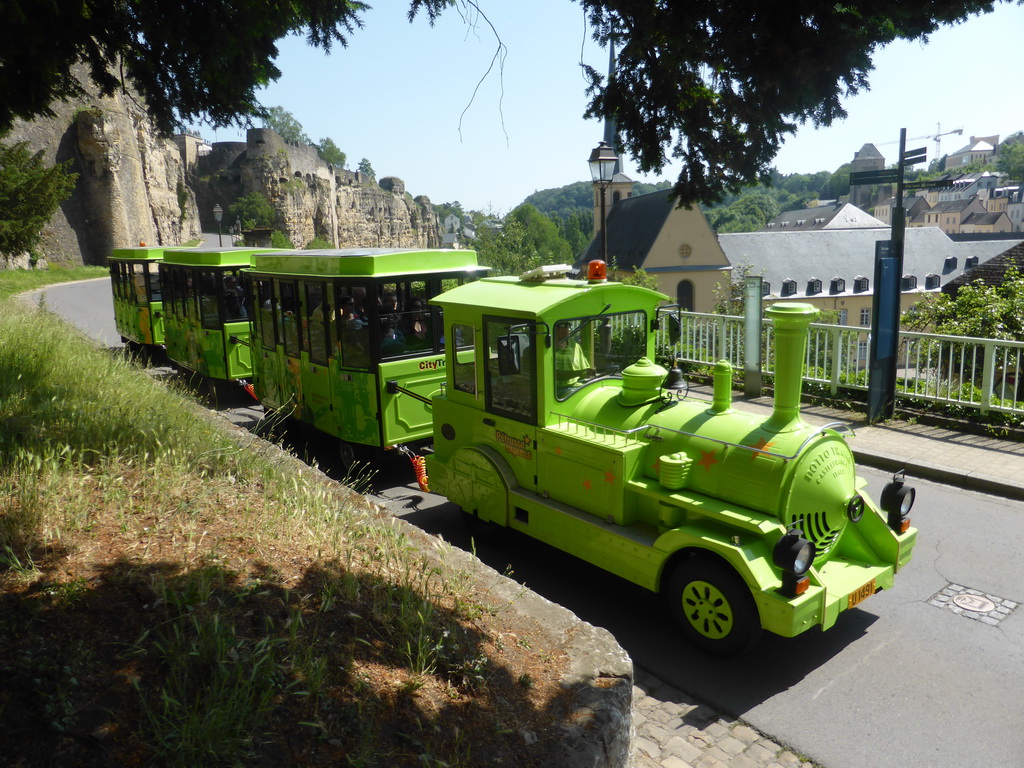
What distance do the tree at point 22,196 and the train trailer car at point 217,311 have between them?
13.6 metres

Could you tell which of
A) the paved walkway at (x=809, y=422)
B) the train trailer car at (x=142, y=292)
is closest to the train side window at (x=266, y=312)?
the train trailer car at (x=142, y=292)

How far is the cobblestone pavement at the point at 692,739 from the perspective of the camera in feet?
13.3

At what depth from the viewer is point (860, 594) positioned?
4957 millimetres

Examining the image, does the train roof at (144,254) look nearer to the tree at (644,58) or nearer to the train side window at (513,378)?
the tree at (644,58)

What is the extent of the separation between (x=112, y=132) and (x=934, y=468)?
159 feet

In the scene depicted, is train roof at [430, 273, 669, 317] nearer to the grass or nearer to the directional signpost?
the grass

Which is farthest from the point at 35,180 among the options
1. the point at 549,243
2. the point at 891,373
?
the point at 549,243

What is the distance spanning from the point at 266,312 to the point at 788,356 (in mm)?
7338

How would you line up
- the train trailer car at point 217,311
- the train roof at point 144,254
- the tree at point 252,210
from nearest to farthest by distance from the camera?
1. the train trailer car at point 217,311
2. the train roof at point 144,254
3. the tree at point 252,210

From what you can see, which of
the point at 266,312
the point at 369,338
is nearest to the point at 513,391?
the point at 369,338

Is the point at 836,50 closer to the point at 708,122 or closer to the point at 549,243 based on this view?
the point at 708,122

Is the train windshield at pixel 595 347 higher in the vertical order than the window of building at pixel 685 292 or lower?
higher

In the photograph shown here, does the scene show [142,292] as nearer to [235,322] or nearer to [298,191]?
[235,322]

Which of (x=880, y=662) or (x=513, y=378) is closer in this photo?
(x=880, y=662)
